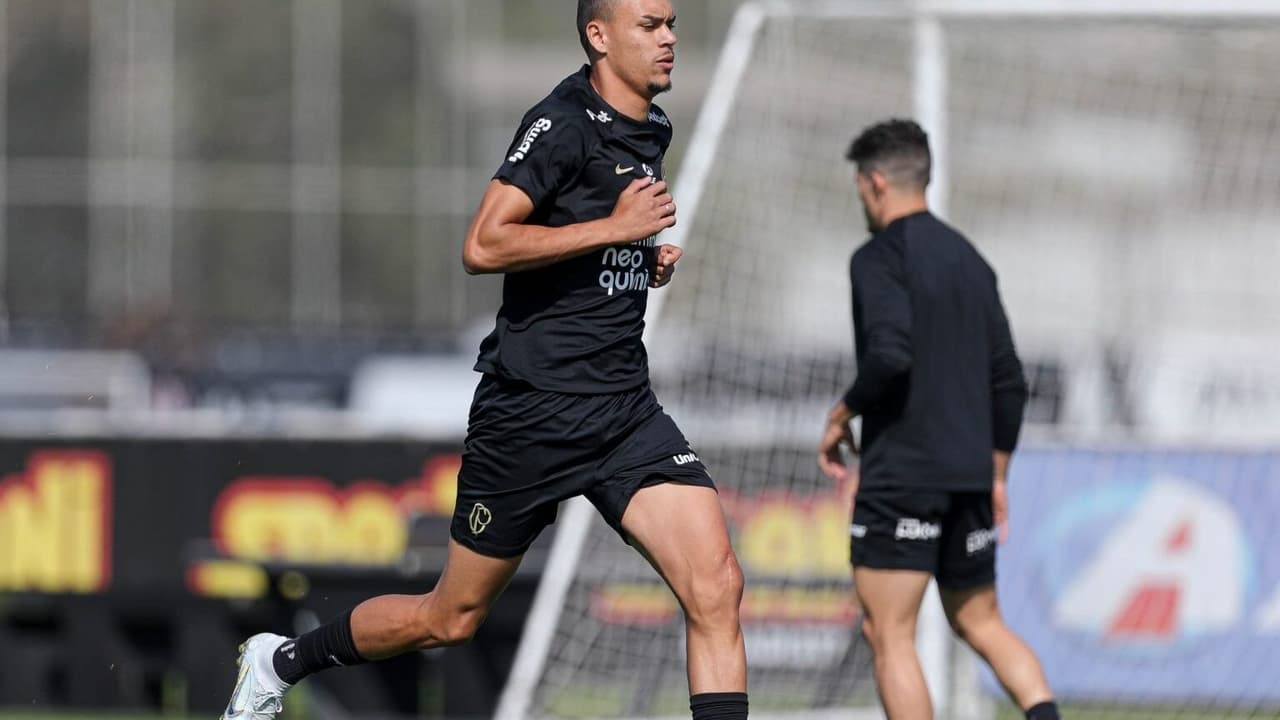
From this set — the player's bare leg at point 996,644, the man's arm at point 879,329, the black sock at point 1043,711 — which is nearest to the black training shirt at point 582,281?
the man's arm at point 879,329

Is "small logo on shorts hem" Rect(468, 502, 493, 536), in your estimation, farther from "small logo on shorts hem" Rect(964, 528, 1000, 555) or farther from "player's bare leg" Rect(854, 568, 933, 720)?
"small logo on shorts hem" Rect(964, 528, 1000, 555)

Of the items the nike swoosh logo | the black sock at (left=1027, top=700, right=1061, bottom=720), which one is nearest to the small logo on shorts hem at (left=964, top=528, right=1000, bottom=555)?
the black sock at (left=1027, top=700, right=1061, bottom=720)

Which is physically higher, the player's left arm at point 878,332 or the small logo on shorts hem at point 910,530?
the player's left arm at point 878,332

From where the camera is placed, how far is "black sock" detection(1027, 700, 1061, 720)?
646 cm

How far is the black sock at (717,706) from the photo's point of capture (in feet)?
16.7

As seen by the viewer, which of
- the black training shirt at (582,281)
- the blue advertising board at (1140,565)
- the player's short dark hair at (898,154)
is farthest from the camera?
the blue advertising board at (1140,565)

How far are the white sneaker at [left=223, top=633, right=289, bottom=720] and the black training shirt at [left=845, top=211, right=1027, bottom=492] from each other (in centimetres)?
195

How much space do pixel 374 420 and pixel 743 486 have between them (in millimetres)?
12332

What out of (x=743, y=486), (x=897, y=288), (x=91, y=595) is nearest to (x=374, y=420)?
(x=91, y=595)

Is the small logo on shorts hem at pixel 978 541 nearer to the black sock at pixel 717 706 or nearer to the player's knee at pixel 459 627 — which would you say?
the black sock at pixel 717 706

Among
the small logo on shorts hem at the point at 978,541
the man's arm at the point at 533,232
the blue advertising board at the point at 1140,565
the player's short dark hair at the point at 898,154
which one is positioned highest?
the player's short dark hair at the point at 898,154

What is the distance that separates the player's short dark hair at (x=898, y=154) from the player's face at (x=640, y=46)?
1.31 metres

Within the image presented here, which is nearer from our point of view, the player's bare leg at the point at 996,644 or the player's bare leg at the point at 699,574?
the player's bare leg at the point at 699,574

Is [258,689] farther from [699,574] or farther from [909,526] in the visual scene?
[909,526]
